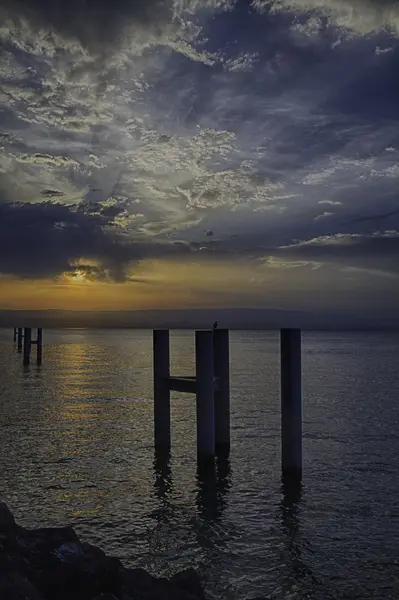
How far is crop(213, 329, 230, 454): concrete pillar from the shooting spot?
15047 mm

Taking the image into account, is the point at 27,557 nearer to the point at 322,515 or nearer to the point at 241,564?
the point at 241,564

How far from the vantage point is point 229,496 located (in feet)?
40.7

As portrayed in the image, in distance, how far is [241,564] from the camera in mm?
8844

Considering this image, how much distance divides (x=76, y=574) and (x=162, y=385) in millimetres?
8780

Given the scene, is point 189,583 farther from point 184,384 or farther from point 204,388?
point 184,384

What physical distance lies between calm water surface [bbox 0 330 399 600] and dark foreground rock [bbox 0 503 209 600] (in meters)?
1.60

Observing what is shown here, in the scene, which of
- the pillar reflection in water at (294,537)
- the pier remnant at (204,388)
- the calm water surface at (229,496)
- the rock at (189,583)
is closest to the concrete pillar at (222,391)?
the pier remnant at (204,388)

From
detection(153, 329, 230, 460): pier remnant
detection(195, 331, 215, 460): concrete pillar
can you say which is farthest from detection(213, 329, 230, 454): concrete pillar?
detection(195, 331, 215, 460): concrete pillar

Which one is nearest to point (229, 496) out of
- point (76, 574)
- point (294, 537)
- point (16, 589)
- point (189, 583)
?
point (294, 537)

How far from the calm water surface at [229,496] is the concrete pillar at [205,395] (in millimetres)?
770

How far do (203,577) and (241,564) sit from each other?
775 millimetres

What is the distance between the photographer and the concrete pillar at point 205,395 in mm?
13602

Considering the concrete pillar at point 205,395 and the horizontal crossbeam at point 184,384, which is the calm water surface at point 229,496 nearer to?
the concrete pillar at point 205,395

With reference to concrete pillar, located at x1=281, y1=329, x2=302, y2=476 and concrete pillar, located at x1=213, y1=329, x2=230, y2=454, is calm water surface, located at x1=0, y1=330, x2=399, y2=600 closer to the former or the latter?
concrete pillar, located at x1=213, y1=329, x2=230, y2=454
